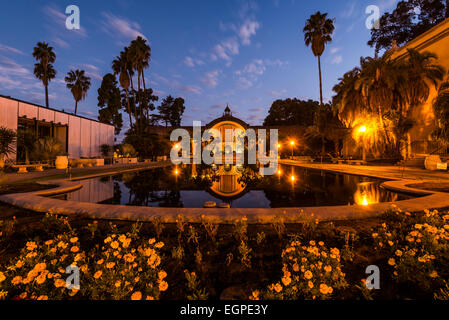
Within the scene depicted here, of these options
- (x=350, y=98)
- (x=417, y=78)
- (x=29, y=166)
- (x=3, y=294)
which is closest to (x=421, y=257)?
(x=3, y=294)

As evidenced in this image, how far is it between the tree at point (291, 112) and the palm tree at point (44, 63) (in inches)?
2061

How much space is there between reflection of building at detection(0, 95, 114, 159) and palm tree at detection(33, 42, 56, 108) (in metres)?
14.1

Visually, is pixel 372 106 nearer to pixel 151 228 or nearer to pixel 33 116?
pixel 151 228

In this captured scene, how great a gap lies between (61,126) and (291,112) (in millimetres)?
56832

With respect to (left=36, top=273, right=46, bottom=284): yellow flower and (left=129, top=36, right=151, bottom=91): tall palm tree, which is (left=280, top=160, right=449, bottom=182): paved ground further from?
(left=129, top=36, right=151, bottom=91): tall palm tree

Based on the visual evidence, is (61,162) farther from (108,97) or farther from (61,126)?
(108,97)

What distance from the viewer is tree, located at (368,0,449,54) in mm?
32803

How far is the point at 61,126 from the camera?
2362 centimetres

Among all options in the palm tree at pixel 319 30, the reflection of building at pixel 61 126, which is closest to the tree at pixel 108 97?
the reflection of building at pixel 61 126

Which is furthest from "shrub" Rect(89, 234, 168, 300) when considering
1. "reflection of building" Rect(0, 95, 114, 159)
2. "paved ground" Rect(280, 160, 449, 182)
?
"reflection of building" Rect(0, 95, 114, 159)

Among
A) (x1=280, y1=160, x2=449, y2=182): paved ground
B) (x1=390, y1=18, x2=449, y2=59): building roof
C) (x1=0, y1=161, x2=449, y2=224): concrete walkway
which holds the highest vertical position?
(x1=390, y1=18, x2=449, y2=59): building roof

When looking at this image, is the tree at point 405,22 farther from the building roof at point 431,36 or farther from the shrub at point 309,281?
the shrub at point 309,281

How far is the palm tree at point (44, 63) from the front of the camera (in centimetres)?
3286
